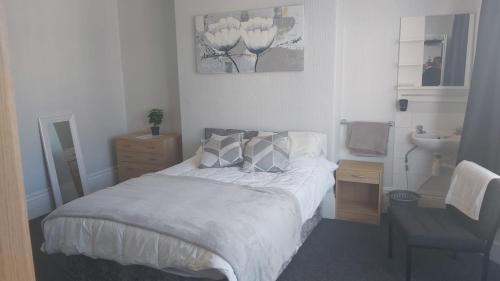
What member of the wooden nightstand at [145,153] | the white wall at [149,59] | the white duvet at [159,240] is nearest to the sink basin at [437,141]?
the white duvet at [159,240]

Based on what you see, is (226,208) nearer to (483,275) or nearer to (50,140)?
(483,275)

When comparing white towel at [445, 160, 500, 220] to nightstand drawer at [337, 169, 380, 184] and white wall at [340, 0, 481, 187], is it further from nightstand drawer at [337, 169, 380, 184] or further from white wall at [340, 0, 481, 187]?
white wall at [340, 0, 481, 187]

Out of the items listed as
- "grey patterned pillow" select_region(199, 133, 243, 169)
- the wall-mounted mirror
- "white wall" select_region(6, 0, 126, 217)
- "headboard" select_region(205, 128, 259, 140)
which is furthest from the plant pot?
the wall-mounted mirror

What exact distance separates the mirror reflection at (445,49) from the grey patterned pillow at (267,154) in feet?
5.12

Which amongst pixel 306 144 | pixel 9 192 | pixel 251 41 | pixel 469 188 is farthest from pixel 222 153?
pixel 9 192

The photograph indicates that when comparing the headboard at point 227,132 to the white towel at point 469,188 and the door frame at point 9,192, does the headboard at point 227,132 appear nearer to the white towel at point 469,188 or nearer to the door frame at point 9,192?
the white towel at point 469,188

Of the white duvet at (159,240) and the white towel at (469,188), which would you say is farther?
the white towel at (469,188)

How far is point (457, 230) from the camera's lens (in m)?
2.38

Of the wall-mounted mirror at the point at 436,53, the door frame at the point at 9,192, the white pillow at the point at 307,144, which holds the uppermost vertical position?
the wall-mounted mirror at the point at 436,53

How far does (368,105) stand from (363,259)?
165 centimetres

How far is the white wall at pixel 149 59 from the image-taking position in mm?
4574

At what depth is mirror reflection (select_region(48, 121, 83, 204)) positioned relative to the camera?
398 centimetres

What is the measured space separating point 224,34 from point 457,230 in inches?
113

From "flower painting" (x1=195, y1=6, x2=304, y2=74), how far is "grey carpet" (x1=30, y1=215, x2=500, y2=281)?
5.79ft
